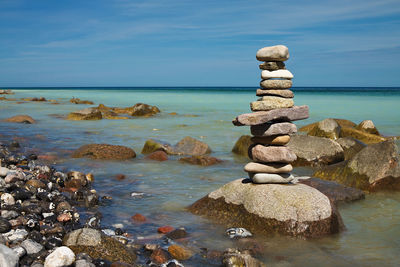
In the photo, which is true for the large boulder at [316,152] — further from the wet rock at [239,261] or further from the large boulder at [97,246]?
the large boulder at [97,246]

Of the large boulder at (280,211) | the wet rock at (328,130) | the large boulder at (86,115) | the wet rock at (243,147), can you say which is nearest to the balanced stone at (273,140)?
the large boulder at (280,211)

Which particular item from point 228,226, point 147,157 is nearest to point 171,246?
point 228,226

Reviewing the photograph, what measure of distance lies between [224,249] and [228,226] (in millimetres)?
1238

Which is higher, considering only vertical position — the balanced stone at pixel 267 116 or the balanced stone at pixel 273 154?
the balanced stone at pixel 267 116

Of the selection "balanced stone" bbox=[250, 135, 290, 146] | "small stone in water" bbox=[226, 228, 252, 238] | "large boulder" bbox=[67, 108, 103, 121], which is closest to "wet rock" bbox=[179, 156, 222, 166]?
"balanced stone" bbox=[250, 135, 290, 146]

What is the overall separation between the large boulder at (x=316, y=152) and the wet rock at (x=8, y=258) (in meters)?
11.6

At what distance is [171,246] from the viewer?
7.48m

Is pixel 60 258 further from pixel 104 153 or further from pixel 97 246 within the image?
pixel 104 153

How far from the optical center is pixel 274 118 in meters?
9.07

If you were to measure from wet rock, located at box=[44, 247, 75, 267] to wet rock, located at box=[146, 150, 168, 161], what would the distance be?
10616mm

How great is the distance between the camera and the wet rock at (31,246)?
6648 millimetres

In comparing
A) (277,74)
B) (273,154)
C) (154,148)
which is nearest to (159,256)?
(273,154)

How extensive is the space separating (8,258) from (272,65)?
20.8 feet

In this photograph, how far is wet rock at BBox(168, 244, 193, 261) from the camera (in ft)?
23.9
